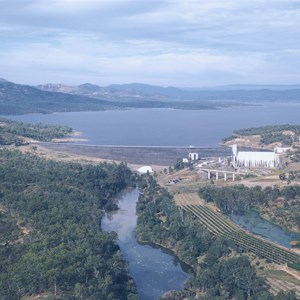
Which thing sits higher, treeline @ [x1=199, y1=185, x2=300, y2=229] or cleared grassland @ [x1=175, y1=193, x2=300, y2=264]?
treeline @ [x1=199, y1=185, x2=300, y2=229]

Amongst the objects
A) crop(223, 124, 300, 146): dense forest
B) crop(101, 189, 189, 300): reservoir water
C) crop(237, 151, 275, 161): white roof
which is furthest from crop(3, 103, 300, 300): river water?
crop(237, 151, 275, 161): white roof

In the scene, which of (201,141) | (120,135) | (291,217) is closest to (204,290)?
(291,217)

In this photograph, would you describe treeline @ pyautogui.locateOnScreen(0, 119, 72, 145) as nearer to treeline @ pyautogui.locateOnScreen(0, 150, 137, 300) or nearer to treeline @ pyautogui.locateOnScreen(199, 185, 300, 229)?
treeline @ pyautogui.locateOnScreen(0, 150, 137, 300)

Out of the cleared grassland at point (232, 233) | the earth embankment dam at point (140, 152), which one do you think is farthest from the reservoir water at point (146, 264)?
the earth embankment dam at point (140, 152)

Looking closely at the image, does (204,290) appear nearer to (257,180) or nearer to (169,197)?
(169,197)

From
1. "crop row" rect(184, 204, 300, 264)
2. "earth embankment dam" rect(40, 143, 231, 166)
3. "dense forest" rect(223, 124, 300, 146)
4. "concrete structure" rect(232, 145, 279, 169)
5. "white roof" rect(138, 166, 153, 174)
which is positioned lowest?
"crop row" rect(184, 204, 300, 264)

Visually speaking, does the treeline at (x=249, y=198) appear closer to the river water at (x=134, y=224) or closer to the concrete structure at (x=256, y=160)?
the river water at (x=134, y=224)
